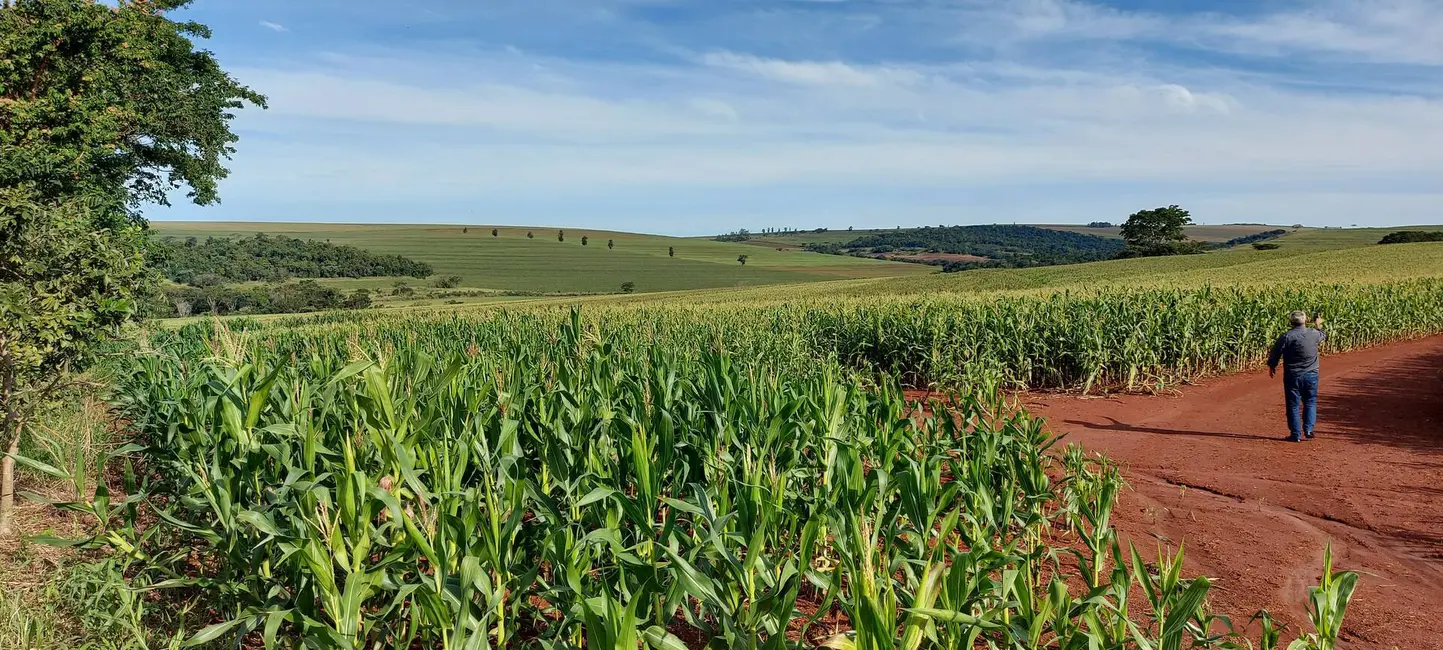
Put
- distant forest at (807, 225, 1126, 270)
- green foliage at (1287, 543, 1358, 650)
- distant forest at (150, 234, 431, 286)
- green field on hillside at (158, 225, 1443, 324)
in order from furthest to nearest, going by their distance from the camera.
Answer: distant forest at (807, 225, 1126, 270)
distant forest at (150, 234, 431, 286)
green field on hillside at (158, 225, 1443, 324)
green foliage at (1287, 543, 1358, 650)

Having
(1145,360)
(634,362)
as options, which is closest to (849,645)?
(634,362)

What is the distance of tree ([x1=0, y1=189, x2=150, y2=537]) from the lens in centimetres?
546

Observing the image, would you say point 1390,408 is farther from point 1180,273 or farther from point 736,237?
point 736,237

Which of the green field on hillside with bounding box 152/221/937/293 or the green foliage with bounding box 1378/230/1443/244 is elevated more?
the green foliage with bounding box 1378/230/1443/244

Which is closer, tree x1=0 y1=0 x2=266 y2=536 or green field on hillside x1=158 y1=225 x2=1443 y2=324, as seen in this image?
tree x1=0 y1=0 x2=266 y2=536

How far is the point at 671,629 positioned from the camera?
13.8ft

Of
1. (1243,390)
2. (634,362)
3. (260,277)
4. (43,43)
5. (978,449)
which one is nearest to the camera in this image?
(978,449)

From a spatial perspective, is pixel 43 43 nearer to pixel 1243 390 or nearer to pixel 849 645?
Answer: pixel 849 645

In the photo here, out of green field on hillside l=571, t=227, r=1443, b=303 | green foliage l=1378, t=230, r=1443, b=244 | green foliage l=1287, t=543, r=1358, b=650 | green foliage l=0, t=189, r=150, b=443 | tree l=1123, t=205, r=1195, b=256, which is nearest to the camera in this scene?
green foliage l=1287, t=543, r=1358, b=650

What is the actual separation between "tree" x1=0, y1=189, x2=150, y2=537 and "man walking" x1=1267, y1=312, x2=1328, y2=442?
12304 mm

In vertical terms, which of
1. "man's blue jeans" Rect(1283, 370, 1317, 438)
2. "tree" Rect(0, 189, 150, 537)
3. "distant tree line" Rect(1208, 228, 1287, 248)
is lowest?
"man's blue jeans" Rect(1283, 370, 1317, 438)

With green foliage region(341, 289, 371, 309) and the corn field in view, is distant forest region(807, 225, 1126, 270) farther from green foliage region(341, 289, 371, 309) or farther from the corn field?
the corn field

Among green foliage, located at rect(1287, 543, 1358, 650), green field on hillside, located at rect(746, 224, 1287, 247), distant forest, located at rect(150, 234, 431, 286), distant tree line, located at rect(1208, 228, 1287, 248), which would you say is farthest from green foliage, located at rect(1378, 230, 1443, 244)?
distant forest, located at rect(150, 234, 431, 286)

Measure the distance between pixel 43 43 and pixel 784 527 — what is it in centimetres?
2162
